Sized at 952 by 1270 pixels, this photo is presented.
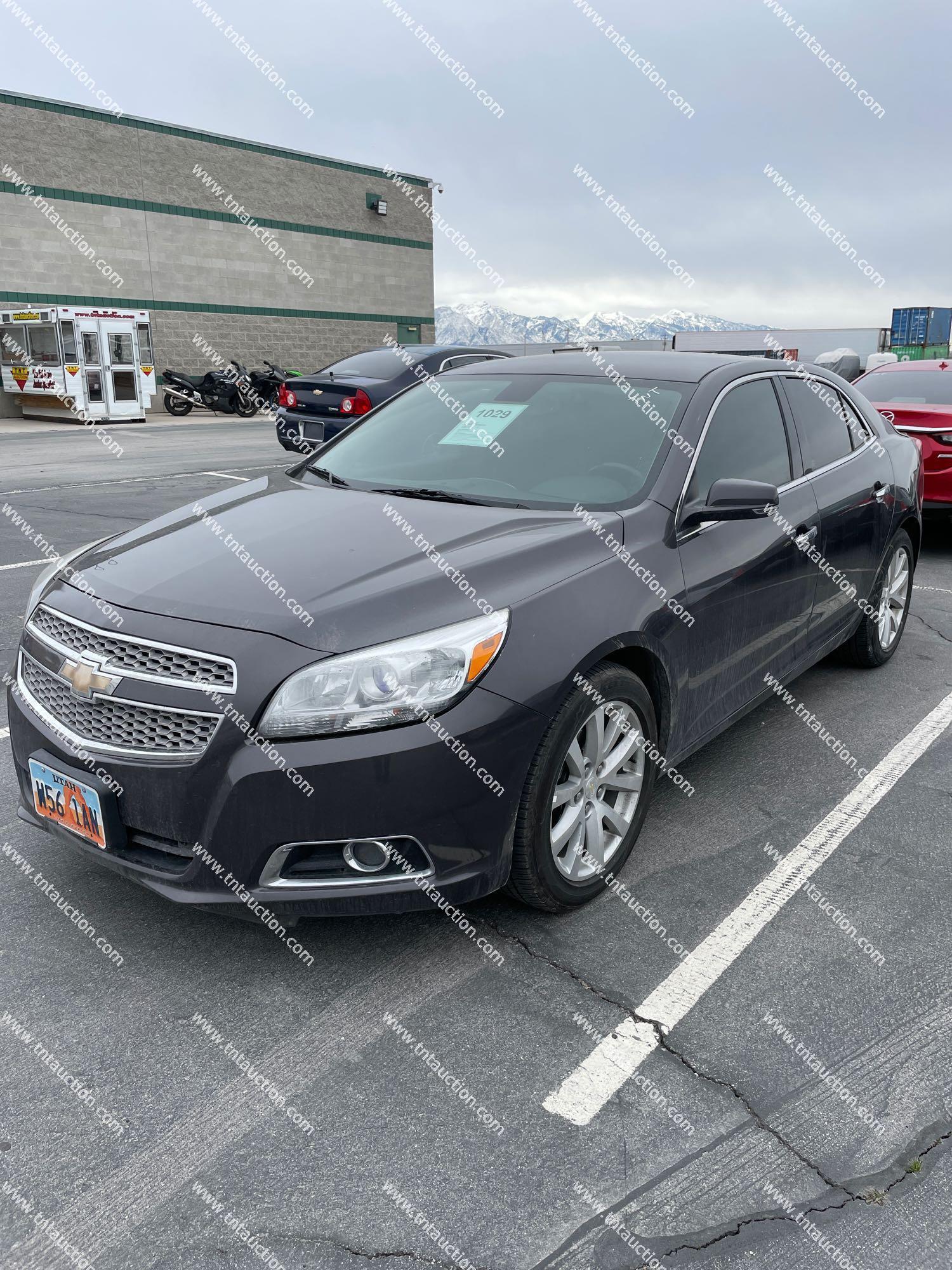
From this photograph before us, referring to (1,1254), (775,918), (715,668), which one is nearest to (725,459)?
(715,668)

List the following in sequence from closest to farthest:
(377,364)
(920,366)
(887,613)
Answer: (887,613)
(920,366)
(377,364)

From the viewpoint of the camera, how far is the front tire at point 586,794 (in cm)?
274

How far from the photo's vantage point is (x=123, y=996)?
264 centimetres

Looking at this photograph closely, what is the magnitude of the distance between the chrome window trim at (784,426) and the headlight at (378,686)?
3.74 feet

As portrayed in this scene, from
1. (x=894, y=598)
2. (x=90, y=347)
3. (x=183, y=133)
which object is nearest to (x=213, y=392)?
(x=90, y=347)

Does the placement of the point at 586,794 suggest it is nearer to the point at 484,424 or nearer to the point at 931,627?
the point at 484,424

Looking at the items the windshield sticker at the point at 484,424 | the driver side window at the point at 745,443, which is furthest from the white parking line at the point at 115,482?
the driver side window at the point at 745,443

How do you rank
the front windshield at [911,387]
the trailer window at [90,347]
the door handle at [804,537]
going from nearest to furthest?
Answer: the door handle at [804,537], the front windshield at [911,387], the trailer window at [90,347]

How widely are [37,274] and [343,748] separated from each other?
28.2 meters

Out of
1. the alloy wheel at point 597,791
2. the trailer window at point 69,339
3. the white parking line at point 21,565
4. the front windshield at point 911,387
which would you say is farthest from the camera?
the trailer window at point 69,339

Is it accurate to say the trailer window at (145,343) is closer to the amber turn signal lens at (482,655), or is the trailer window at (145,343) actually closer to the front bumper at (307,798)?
the front bumper at (307,798)

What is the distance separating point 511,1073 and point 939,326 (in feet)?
158

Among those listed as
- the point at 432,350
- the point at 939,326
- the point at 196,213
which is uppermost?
the point at 196,213

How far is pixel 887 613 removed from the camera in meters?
5.32
